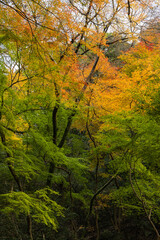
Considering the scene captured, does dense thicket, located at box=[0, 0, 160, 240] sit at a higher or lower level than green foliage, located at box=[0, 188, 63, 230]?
higher

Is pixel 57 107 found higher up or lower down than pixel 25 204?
higher up

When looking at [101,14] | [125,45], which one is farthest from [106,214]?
[125,45]

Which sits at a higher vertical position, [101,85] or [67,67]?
[101,85]

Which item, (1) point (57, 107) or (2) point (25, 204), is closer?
(2) point (25, 204)

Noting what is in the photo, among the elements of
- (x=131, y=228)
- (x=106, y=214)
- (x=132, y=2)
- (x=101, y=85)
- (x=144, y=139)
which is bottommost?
(x=131, y=228)

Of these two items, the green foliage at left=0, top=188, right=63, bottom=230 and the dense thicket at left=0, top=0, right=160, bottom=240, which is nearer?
the green foliage at left=0, top=188, right=63, bottom=230

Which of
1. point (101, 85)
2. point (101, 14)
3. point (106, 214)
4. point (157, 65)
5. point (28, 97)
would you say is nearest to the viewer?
point (28, 97)

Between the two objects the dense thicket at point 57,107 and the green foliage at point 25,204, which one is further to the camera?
the dense thicket at point 57,107

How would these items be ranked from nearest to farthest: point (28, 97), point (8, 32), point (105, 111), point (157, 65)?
point (8, 32)
point (28, 97)
point (157, 65)
point (105, 111)

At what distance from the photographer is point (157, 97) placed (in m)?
4.30

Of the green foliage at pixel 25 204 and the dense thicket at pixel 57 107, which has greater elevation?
the dense thicket at pixel 57 107

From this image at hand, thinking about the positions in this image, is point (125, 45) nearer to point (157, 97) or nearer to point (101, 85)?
point (101, 85)

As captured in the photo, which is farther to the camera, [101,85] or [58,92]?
[101,85]

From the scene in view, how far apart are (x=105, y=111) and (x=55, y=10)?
4.73 metres
